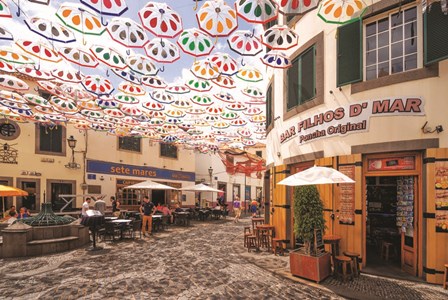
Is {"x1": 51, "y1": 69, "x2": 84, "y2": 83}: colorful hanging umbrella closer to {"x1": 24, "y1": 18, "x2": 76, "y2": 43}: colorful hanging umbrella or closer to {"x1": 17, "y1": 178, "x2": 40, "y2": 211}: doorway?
{"x1": 24, "y1": 18, "x2": 76, "y2": 43}: colorful hanging umbrella

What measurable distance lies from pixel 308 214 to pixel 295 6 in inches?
179

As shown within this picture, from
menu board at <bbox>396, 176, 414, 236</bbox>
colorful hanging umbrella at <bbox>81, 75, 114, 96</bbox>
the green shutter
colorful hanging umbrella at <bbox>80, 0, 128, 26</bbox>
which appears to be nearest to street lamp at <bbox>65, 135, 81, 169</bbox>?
colorful hanging umbrella at <bbox>81, 75, 114, 96</bbox>

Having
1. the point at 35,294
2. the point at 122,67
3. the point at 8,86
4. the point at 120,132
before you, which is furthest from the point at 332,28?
the point at 120,132

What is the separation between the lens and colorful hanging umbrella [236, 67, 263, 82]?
967 centimetres

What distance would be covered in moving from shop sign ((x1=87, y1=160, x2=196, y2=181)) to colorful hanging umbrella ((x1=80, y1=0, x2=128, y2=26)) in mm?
15289

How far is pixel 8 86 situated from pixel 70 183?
9577 mm

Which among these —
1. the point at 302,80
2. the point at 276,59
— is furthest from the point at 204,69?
the point at 302,80

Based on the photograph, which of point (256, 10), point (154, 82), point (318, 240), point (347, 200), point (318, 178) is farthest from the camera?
point (154, 82)

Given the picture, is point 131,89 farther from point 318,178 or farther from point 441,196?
point 441,196

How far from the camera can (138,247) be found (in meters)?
10.3

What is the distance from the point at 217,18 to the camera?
591cm

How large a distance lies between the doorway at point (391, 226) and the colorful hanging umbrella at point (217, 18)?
5.73 meters

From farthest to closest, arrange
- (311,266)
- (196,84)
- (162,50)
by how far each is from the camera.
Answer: (196,84) → (162,50) → (311,266)

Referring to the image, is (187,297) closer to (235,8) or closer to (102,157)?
(235,8)
